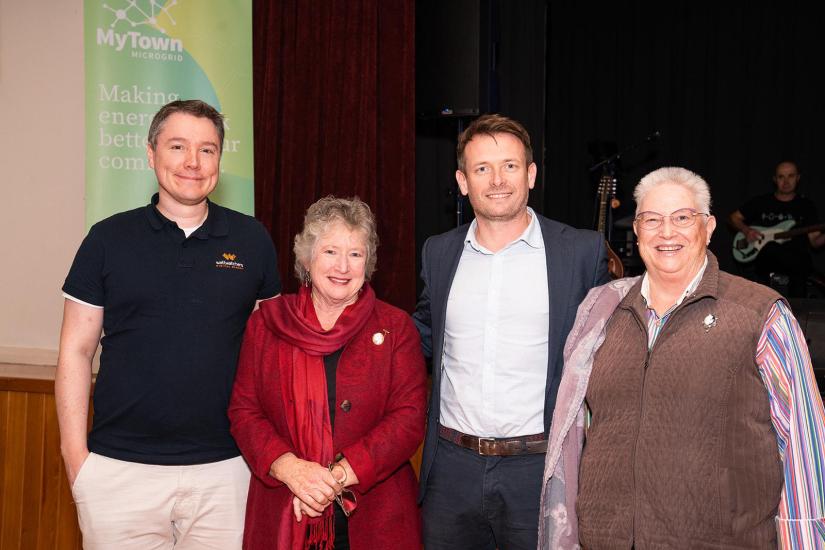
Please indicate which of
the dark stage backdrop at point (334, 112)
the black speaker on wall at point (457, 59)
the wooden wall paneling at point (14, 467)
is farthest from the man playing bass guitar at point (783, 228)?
the wooden wall paneling at point (14, 467)

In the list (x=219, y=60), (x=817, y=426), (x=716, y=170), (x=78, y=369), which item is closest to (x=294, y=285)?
(x=219, y=60)

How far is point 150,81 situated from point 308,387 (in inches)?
89.0

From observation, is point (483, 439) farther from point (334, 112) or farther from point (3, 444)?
point (334, 112)

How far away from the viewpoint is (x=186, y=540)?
7.25 ft

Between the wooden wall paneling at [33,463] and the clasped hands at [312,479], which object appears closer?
the clasped hands at [312,479]

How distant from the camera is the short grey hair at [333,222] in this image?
2.15 m

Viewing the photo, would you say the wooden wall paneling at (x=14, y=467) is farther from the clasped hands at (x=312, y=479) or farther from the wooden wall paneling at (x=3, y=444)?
the clasped hands at (x=312, y=479)

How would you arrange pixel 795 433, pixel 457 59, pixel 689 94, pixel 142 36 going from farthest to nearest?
pixel 689 94 < pixel 457 59 < pixel 142 36 < pixel 795 433

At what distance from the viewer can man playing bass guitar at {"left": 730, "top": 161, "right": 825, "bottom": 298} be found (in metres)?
6.32

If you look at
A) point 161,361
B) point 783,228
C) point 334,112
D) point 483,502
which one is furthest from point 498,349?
point 783,228

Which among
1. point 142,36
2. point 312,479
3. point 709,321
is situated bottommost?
point 312,479

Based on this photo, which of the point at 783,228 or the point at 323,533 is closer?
the point at 323,533

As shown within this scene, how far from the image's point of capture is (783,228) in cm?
650

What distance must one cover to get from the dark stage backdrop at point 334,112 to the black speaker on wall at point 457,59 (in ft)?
0.39
